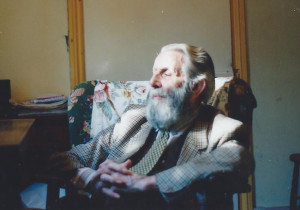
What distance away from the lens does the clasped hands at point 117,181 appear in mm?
1149

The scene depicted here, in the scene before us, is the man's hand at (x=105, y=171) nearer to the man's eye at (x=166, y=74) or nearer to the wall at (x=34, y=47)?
the man's eye at (x=166, y=74)

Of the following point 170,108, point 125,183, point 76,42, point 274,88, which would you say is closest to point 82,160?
point 125,183

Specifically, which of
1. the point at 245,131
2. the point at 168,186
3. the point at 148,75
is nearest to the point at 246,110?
the point at 245,131

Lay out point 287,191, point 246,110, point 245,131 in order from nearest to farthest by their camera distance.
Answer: point 245,131, point 246,110, point 287,191

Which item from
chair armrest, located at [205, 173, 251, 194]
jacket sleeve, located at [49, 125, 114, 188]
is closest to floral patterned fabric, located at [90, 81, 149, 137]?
jacket sleeve, located at [49, 125, 114, 188]

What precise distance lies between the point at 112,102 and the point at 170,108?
1.41 feet

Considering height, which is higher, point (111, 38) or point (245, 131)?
point (111, 38)

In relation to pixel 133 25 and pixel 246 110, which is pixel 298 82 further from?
pixel 133 25

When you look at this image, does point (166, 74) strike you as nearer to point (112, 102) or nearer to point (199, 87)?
point (199, 87)

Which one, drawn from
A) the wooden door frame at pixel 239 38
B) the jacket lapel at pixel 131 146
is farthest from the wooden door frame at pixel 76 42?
the wooden door frame at pixel 239 38

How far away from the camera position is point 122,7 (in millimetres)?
2154

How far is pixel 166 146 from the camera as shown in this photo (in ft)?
4.55

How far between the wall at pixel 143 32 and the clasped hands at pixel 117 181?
103cm

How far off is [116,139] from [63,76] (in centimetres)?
88
